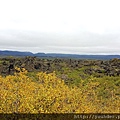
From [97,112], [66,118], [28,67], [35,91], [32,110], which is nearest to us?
[32,110]

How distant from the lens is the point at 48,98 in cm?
1227

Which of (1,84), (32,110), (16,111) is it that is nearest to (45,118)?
(32,110)

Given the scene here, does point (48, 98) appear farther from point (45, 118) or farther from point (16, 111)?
point (16, 111)

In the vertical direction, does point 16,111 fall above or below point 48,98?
below

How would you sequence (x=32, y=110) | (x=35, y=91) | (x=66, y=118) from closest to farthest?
1. (x=32, y=110)
2. (x=66, y=118)
3. (x=35, y=91)

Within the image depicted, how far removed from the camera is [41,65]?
93438 millimetres

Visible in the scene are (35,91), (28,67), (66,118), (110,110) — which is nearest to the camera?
(66,118)

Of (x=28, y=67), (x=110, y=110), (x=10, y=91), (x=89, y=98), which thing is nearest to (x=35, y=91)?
(x=10, y=91)

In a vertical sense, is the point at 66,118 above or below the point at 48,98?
below

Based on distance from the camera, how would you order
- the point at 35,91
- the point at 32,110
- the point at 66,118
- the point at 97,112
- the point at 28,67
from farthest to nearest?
the point at 28,67 → the point at 97,112 → the point at 35,91 → the point at 66,118 → the point at 32,110

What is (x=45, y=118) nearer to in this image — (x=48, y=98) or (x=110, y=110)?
(x=48, y=98)

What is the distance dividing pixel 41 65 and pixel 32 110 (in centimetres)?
8149

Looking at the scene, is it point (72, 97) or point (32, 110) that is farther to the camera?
point (72, 97)

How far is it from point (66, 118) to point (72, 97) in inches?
48.5
